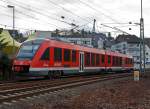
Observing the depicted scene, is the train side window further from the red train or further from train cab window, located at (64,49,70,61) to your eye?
train cab window, located at (64,49,70,61)

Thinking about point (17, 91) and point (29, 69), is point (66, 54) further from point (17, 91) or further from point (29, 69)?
point (17, 91)

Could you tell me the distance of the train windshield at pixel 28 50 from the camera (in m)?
29.4

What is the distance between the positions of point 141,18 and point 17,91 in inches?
1107

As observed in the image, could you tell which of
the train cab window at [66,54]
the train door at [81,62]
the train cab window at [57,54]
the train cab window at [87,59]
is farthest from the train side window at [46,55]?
the train cab window at [87,59]

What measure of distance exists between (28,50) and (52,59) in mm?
1962

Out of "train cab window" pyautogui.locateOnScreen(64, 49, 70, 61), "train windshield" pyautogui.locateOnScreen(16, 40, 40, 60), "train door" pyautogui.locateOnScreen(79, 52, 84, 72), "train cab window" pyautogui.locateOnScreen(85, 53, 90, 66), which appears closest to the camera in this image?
"train windshield" pyautogui.locateOnScreen(16, 40, 40, 60)

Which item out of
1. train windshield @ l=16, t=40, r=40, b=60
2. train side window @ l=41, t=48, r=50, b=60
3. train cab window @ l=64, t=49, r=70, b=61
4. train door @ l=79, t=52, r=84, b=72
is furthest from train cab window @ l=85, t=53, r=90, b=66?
train windshield @ l=16, t=40, r=40, b=60

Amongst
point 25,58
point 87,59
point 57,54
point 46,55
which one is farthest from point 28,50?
point 87,59

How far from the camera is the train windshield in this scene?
29.4m

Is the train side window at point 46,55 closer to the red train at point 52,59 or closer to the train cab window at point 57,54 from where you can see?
the red train at point 52,59

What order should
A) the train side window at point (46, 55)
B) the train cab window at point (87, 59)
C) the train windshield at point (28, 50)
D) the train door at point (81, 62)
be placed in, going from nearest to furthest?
the train windshield at point (28, 50) → the train side window at point (46, 55) → the train door at point (81, 62) → the train cab window at point (87, 59)

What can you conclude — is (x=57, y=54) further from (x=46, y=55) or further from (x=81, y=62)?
(x=81, y=62)

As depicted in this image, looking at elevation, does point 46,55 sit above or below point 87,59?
above

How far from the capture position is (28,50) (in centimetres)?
2997
